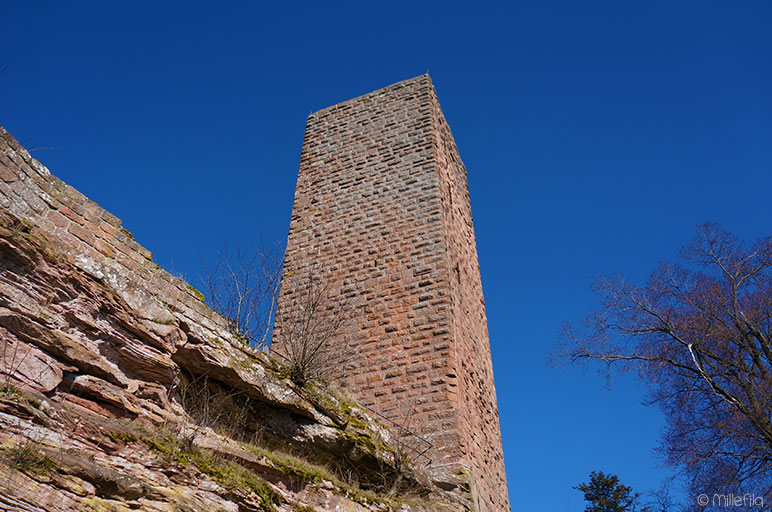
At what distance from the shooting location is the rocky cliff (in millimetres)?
3207

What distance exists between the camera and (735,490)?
7348 mm

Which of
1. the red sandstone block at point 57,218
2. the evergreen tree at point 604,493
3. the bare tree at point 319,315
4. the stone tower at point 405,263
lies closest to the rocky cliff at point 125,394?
the red sandstone block at point 57,218

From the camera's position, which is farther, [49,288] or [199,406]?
[199,406]

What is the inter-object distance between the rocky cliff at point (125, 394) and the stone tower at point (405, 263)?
1994 mm

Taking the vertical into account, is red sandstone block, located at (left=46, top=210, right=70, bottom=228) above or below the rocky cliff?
above

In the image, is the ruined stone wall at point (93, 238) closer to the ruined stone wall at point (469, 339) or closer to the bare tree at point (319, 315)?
the bare tree at point (319, 315)

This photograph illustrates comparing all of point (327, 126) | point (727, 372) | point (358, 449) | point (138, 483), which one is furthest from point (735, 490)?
point (327, 126)

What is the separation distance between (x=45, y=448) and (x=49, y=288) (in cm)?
110

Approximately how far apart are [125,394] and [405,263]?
542 cm

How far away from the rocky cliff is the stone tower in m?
1.99

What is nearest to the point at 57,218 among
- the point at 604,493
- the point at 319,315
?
the point at 319,315

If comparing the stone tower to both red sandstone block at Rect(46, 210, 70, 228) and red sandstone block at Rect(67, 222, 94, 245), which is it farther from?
red sandstone block at Rect(46, 210, 70, 228)

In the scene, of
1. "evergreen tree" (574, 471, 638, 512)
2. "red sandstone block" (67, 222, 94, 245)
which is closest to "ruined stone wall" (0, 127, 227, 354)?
"red sandstone block" (67, 222, 94, 245)

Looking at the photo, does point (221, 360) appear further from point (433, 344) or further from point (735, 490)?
point (735, 490)
